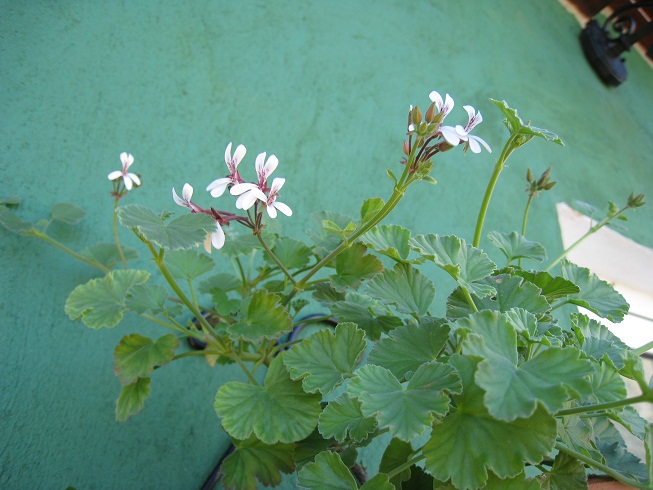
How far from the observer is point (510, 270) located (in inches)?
35.9

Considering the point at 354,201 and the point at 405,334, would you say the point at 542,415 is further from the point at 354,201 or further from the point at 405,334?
the point at 354,201

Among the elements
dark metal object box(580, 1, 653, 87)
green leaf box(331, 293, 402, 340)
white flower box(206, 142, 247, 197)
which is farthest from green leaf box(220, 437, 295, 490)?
dark metal object box(580, 1, 653, 87)

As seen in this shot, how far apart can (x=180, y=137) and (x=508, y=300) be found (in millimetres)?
925

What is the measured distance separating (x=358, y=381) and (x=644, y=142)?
2.76m

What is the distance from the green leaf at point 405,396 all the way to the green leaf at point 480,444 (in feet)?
0.17

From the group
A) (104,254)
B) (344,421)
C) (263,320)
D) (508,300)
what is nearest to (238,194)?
(263,320)

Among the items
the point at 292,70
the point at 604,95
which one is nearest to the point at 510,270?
the point at 292,70

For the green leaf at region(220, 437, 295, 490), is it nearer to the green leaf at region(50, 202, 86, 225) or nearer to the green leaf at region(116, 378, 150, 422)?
the green leaf at region(116, 378, 150, 422)

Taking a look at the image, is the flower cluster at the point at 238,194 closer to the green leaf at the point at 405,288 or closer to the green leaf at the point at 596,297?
the green leaf at the point at 405,288

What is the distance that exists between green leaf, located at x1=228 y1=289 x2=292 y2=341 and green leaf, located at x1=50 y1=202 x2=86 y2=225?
1.59 feet

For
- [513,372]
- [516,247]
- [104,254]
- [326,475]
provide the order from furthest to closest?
[104,254]
[516,247]
[326,475]
[513,372]

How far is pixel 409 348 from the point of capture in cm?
75

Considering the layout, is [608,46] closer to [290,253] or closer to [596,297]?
[596,297]

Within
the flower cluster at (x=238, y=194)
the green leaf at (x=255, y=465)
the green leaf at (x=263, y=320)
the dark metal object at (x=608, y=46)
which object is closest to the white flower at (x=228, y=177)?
the flower cluster at (x=238, y=194)
